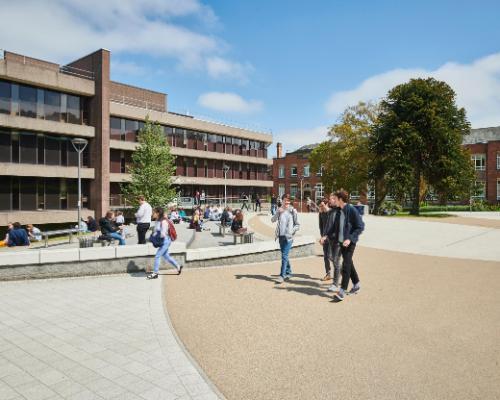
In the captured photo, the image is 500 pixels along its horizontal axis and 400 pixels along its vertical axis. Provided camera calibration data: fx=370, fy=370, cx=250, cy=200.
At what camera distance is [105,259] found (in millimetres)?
9422

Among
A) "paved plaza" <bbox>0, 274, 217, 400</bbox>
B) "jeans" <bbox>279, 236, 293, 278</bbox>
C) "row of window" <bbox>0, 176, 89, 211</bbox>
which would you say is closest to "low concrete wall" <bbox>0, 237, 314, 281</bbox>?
"paved plaza" <bbox>0, 274, 217, 400</bbox>

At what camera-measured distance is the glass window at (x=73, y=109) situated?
95.2 ft

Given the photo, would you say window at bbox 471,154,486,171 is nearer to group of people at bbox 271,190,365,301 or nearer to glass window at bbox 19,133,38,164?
glass window at bbox 19,133,38,164

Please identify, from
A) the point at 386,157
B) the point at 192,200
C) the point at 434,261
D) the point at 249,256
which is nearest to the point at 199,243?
the point at 249,256

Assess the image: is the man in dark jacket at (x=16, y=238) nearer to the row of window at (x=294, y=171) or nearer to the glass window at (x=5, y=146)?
the glass window at (x=5, y=146)

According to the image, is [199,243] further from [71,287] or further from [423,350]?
[423,350]

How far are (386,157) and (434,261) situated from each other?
73.1 ft

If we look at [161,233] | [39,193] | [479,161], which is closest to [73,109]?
[39,193]

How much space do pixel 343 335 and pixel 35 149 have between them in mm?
28157

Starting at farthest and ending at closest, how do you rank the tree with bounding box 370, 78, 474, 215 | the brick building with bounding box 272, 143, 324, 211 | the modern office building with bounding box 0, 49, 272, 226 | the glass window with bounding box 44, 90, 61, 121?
the brick building with bounding box 272, 143, 324, 211 < the tree with bounding box 370, 78, 474, 215 < the glass window with bounding box 44, 90, 61, 121 < the modern office building with bounding box 0, 49, 272, 226

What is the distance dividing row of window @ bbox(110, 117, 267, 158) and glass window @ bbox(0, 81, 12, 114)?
31.8 feet

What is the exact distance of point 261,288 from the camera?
8195mm

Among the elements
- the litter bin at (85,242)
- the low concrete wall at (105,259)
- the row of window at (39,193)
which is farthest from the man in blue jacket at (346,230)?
the row of window at (39,193)

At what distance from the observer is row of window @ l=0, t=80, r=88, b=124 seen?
83.6ft
